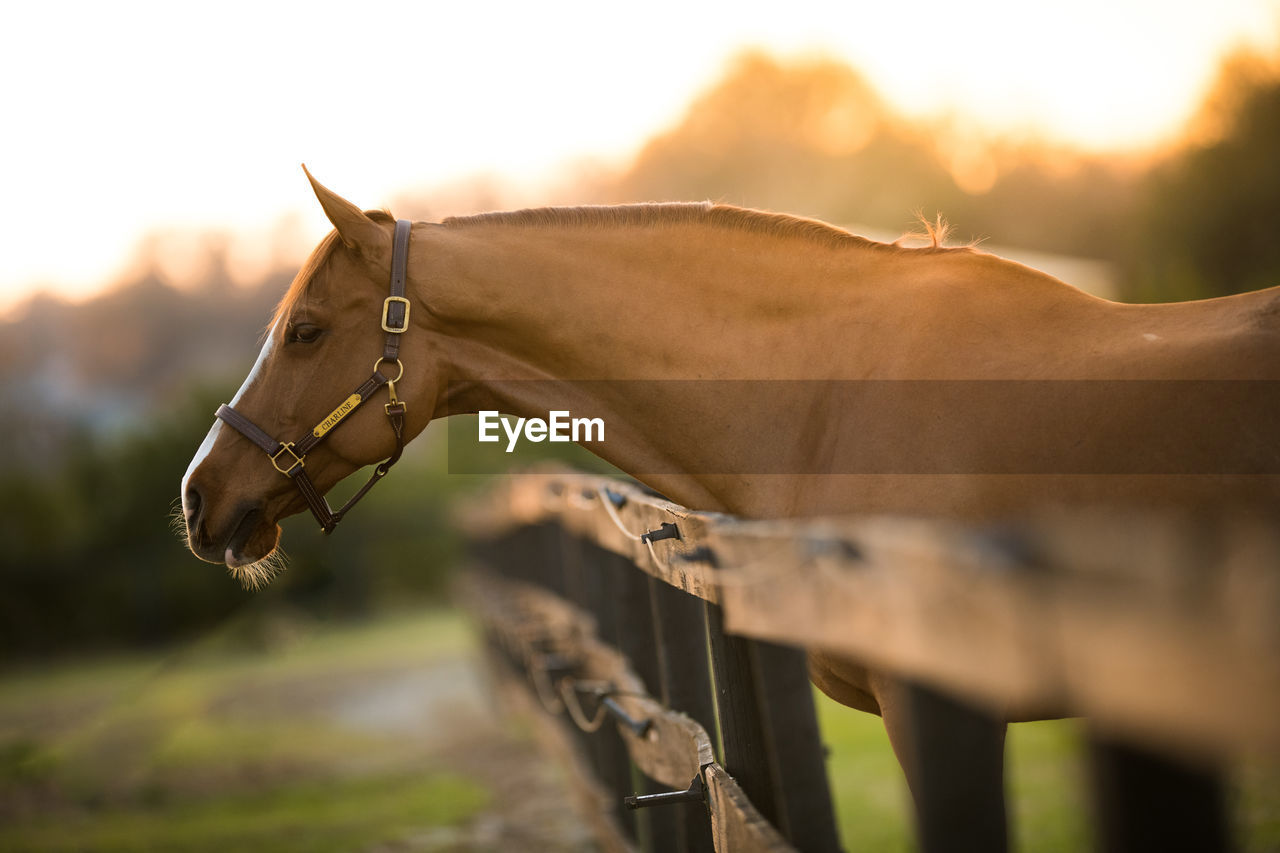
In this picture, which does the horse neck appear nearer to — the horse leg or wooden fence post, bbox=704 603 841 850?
wooden fence post, bbox=704 603 841 850

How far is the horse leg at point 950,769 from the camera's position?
135 cm

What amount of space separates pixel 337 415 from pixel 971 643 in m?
2.61

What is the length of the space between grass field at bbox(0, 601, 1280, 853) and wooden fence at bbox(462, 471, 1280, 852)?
127mm

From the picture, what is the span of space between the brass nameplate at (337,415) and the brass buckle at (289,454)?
96 millimetres

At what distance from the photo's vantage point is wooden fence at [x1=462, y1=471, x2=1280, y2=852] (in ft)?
3.05

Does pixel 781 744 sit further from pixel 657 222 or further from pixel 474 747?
pixel 474 747

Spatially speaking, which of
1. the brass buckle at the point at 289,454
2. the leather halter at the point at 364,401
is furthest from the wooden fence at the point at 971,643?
the brass buckle at the point at 289,454

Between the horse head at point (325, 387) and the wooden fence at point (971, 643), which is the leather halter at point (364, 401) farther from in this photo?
the wooden fence at point (971, 643)

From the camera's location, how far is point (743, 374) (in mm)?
3008

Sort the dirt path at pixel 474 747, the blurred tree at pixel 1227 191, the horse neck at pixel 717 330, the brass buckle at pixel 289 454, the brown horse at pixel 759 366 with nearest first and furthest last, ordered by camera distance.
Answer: the brown horse at pixel 759 366 < the horse neck at pixel 717 330 < the brass buckle at pixel 289 454 < the dirt path at pixel 474 747 < the blurred tree at pixel 1227 191

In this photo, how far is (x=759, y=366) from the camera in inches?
118

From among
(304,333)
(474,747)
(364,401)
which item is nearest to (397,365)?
(364,401)

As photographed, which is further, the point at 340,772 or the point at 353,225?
the point at 340,772

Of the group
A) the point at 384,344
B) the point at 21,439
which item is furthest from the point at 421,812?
the point at 21,439
